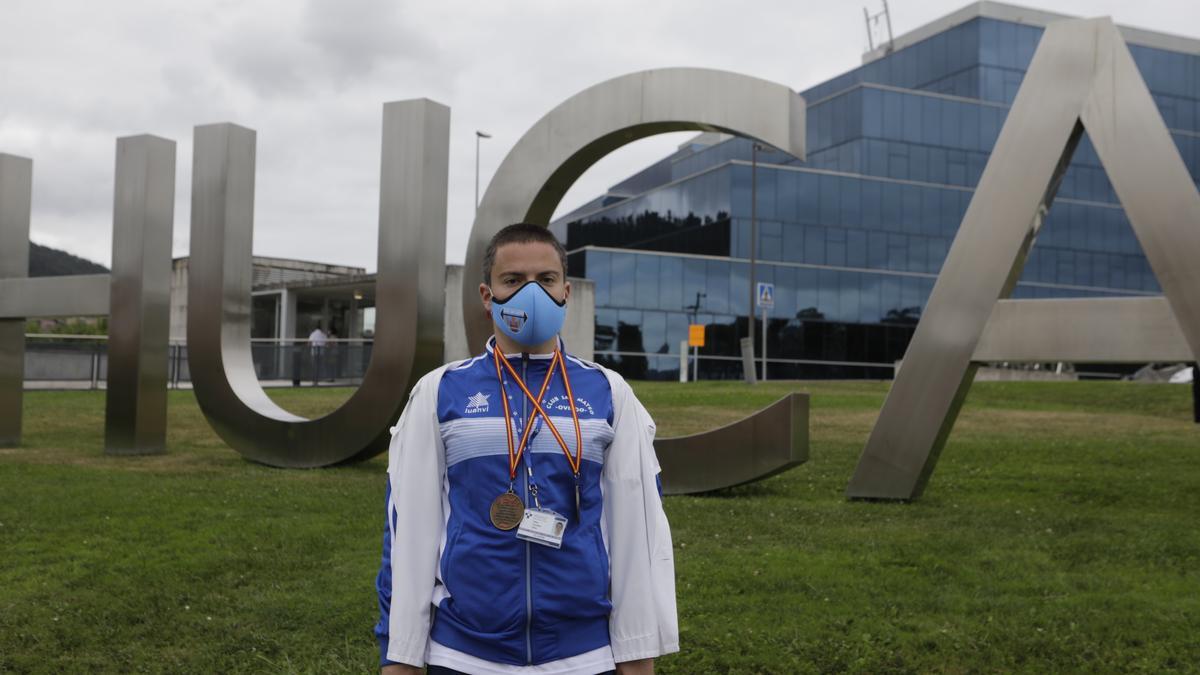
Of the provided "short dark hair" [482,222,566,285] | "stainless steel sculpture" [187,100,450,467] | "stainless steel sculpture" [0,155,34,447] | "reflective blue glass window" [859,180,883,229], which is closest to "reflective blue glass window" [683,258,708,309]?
"reflective blue glass window" [859,180,883,229]

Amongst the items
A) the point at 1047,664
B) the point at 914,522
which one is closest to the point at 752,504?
the point at 914,522

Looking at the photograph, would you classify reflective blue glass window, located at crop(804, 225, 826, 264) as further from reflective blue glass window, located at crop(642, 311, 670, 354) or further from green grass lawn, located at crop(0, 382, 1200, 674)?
green grass lawn, located at crop(0, 382, 1200, 674)

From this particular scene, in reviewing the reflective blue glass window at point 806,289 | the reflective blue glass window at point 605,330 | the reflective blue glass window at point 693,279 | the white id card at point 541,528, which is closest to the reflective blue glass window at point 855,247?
the reflective blue glass window at point 806,289

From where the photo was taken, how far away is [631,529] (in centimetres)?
269

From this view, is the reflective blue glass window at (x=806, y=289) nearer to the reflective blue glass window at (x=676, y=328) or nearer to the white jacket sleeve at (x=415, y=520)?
the reflective blue glass window at (x=676, y=328)

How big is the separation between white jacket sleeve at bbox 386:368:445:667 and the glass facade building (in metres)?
33.4

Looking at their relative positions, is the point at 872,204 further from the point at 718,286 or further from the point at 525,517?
the point at 525,517

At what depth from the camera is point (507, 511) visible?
2.54 metres

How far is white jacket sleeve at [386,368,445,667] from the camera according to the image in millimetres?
2551

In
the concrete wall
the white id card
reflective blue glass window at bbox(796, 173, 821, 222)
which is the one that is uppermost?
reflective blue glass window at bbox(796, 173, 821, 222)

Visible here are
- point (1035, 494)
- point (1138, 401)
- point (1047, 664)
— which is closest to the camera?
point (1047, 664)

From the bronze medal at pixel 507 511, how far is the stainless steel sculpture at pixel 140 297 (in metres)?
10.7

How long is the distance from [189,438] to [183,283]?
20.9 metres

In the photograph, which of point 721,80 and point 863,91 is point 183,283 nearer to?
point 863,91
